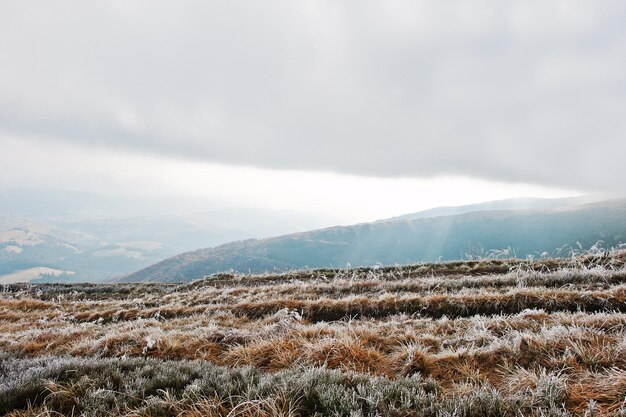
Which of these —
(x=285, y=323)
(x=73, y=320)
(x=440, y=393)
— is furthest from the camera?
(x=73, y=320)

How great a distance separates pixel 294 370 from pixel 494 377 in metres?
3.13

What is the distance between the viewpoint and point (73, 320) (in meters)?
16.1

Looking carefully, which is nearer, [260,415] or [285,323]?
[260,415]

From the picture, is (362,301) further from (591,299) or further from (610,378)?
(610,378)

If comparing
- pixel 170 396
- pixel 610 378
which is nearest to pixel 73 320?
pixel 170 396

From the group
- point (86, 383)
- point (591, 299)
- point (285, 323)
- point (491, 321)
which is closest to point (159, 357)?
point (86, 383)

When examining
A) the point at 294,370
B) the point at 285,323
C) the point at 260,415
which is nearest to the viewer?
the point at 260,415

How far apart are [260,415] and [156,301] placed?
682 inches

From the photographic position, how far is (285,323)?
366 inches

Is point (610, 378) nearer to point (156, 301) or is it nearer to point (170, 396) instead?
point (170, 396)

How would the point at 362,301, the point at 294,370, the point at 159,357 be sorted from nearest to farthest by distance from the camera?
1. the point at 294,370
2. the point at 159,357
3. the point at 362,301

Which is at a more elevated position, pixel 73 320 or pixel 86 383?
pixel 86 383

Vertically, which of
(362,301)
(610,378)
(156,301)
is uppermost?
(610,378)

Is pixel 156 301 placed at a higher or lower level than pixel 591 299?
lower
